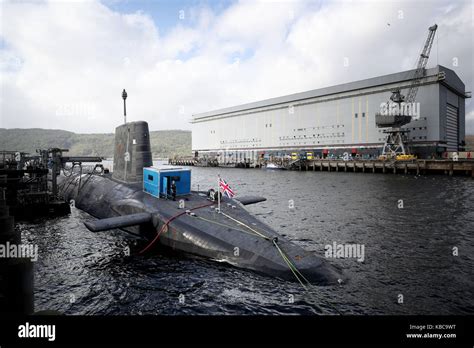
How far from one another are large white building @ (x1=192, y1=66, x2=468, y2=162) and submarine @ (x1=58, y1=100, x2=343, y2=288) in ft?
251

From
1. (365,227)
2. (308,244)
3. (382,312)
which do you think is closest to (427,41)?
(365,227)

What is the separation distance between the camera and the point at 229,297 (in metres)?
11.0

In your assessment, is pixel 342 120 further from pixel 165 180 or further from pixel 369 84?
pixel 165 180

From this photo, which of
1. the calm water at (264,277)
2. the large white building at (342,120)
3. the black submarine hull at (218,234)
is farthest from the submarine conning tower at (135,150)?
the large white building at (342,120)

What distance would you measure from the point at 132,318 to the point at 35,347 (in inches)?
50.7

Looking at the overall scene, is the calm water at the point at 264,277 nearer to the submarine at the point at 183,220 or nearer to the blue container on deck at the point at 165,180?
the submarine at the point at 183,220

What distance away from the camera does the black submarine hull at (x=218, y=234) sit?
12062mm

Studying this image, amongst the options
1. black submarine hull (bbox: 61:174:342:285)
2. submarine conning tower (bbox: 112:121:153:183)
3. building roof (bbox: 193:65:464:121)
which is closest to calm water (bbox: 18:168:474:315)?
black submarine hull (bbox: 61:174:342:285)

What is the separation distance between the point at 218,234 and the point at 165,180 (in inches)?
243

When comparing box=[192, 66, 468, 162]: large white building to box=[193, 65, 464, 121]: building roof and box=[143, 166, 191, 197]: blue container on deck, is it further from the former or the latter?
box=[143, 166, 191, 197]: blue container on deck

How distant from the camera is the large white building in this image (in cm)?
7800

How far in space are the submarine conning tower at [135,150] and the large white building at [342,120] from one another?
79190 millimetres

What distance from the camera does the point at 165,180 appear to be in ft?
61.4

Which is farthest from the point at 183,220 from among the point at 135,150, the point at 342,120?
the point at 342,120
